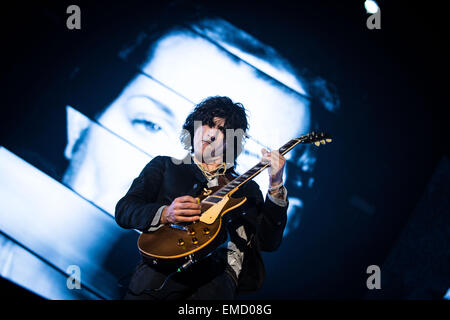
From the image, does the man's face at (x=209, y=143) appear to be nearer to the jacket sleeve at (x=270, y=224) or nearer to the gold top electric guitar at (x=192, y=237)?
the gold top electric guitar at (x=192, y=237)

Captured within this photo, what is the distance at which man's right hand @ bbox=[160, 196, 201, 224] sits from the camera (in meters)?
1.48

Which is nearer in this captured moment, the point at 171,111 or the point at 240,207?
the point at 240,207

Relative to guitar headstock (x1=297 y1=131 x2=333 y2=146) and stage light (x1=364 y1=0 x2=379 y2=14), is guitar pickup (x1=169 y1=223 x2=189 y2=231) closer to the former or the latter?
guitar headstock (x1=297 y1=131 x2=333 y2=146)

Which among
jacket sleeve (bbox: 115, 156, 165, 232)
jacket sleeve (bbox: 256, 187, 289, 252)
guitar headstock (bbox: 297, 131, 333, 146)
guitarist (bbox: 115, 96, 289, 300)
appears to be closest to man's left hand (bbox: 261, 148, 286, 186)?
guitarist (bbox: 115, 96, 289, 300)

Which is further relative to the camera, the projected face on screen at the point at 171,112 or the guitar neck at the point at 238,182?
the projected face on screen at the point at 171,112

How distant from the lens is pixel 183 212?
58.3 inches

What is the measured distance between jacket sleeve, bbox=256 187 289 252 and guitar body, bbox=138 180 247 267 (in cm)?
30

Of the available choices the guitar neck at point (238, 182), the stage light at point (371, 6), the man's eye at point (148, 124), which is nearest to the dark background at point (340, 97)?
the stage light at point (371, 6)

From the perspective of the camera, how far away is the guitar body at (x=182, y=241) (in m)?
1.39

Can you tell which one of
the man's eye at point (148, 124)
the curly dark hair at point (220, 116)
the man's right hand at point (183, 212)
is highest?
the man's eye at point (148, 124)

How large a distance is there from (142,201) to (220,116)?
1.00 meters

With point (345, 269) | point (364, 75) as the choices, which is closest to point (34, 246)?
point (345, 269)

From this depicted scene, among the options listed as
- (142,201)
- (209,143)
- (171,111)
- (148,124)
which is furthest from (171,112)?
(142,201)

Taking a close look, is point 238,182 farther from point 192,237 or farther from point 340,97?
point 340,97
